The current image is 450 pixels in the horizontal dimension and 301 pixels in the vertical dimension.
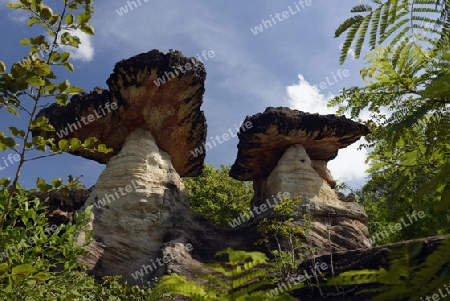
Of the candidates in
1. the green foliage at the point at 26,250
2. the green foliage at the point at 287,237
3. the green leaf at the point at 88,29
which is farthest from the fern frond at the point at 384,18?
the green foliage at the point at 287,237

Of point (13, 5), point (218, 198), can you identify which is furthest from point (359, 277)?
point (218, 198)

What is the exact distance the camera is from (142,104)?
14.1 meters

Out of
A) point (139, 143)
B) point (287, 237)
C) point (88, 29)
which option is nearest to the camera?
point (88, 29)

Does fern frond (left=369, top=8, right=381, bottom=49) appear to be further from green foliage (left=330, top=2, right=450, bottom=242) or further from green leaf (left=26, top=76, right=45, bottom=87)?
green leaf (left=26, top=76, right=45, bottom=87)

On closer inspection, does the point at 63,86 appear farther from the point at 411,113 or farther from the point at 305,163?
the point at 305,163

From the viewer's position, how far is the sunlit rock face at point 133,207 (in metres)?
11.4

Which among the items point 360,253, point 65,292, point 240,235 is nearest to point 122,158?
point 240,235

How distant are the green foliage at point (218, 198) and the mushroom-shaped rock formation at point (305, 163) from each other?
602 centimetres

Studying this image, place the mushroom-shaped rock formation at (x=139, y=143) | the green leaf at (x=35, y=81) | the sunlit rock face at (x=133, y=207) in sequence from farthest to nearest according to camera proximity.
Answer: the mushroom-shaped rock formation at (x=139, y=143), the sunlit rock face at (x=133, y=207), the green leaf at (x=35, y=81)

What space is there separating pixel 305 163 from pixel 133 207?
6.89 meters

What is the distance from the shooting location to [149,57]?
13.5 m

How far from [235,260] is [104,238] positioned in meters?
10.7

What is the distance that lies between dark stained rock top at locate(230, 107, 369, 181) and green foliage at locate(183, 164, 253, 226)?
23.8 feet

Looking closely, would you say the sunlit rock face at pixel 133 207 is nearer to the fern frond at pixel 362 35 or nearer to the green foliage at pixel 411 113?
the green foliage at pixel 411 113
